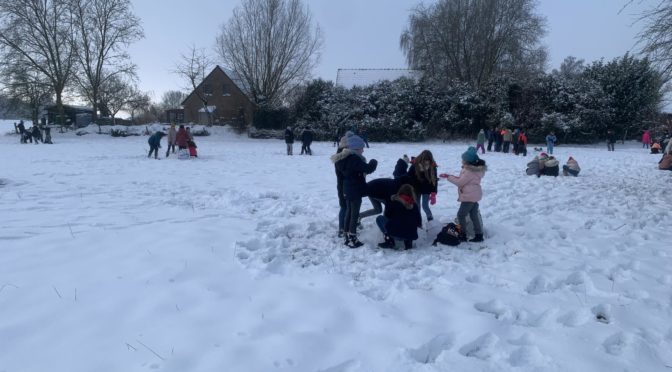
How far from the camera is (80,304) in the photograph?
368 centimetres

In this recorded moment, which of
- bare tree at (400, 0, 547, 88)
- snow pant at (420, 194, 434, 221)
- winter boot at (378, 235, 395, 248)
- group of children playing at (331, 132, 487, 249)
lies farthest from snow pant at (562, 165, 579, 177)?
bare tree at (400, 0, 547, 88)

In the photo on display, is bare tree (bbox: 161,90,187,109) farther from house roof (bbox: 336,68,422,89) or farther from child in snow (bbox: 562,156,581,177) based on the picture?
child in snow (bbox: 562,156,581,177)

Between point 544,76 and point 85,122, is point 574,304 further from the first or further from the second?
point 85,122

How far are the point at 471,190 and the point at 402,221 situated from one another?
1.19 m

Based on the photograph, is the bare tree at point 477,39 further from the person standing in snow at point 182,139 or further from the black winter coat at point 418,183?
the black winter coat at point 418,183

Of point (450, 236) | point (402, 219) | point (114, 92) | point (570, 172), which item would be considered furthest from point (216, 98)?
point (450, 236)

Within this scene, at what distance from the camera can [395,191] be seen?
5.76 meters

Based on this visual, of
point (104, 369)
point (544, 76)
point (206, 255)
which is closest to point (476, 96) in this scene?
point (544, 76)

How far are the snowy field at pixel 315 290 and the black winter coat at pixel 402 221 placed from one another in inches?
10.0

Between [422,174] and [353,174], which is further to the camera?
[422,174]

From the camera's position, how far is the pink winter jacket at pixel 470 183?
19.2 ft

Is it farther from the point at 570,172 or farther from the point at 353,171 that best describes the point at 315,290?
the point at 570,172

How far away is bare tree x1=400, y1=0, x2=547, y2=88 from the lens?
3366cm

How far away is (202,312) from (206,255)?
138 cm
